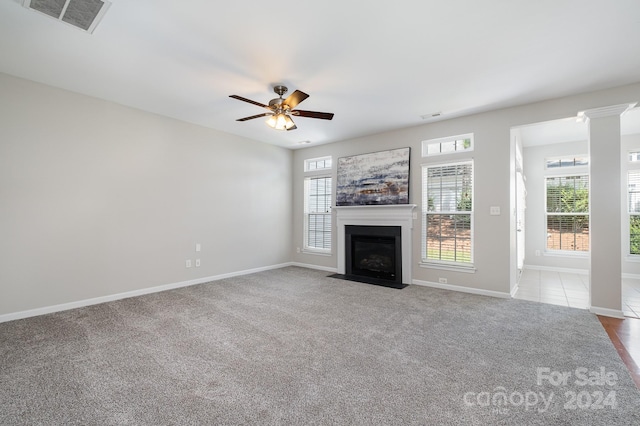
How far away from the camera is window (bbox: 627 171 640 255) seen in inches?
215

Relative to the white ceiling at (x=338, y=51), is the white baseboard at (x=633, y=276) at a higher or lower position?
lower

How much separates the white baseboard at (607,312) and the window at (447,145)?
8.82 ft

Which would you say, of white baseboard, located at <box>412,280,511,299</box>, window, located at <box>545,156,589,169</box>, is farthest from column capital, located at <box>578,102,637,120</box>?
window, located at <box>545,156,589,169</box>

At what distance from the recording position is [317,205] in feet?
21.2

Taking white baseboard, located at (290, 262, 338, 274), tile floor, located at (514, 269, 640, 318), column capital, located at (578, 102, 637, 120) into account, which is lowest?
tile floor, located at (514, 269, 640, 318)

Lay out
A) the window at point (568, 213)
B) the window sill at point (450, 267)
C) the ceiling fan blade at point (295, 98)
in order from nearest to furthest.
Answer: the ceiling fan blade at point (295, 98), the window sill at point (450, 267), the window at point (568, 213)

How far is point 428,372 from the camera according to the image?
2164mm

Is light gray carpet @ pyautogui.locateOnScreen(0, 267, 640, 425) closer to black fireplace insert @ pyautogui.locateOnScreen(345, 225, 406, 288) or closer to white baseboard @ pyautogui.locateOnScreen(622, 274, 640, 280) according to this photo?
black fireplace insert @ pyautogui.locateOnScreen(345, 225, 406, 288)

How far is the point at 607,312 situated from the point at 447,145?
3.11 metres

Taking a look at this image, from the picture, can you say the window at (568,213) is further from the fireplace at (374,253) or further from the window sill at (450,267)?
the fireplace at (374,253)

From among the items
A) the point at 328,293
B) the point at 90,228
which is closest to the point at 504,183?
the point at 328,293

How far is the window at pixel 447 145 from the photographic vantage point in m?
4.57

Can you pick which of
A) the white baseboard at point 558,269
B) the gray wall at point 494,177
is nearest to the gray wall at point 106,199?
the gray wall at point 494,177

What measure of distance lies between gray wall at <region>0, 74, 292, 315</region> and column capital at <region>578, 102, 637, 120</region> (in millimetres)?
5483
